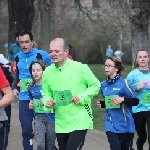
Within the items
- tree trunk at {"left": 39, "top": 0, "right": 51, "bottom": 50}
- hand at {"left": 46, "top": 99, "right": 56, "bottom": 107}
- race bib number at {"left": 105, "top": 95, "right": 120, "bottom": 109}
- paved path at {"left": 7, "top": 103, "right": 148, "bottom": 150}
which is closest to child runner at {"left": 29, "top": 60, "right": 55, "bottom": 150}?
race bib number at {"left": 105, "top": 95, "right": 120, "bottom": 109}

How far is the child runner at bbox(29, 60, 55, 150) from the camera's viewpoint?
8.52 meters

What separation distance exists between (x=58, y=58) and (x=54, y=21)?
3605 cm

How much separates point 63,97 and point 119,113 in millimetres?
1565

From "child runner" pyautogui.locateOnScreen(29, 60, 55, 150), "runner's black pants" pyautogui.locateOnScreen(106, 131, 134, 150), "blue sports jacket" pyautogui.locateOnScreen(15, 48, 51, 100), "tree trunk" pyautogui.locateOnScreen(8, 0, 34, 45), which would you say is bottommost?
"runner's black pants" pyautogui.locateOnScreen(106, 131, 134, 150)

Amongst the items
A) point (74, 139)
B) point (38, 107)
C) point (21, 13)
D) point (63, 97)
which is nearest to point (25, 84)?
point (38, 107)

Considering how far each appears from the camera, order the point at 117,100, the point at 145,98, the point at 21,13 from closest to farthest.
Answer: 1. the point at 117,100
2. the point at 145,98
3. the point at 21,13

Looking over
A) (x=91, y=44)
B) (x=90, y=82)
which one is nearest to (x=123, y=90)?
(x=90, y=82)

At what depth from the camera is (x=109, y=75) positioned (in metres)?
8.41

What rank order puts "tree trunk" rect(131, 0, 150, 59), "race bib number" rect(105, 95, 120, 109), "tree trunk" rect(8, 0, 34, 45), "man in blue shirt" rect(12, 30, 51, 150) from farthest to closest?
1. "tree trunk" rect(8, 0, 34, 45)
2. "tree trunk" rect(131, 0, 150, 59)
3. "man in blue shirt" rect(12, 30, 51, 150)
4. "race bib number" rect(105, 95, 120, 109)

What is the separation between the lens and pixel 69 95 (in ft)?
22.9

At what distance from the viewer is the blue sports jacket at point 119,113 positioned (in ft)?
27.2

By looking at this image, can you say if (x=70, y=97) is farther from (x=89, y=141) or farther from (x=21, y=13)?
(x=21, y=13)

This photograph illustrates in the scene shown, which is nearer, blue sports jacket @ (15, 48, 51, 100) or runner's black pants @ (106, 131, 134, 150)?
runner's black pants @ (106, 131, 134, 150)

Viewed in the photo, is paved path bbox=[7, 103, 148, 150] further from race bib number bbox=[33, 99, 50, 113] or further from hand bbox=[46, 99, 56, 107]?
hand bbox=[46, 99, 56, 107]
